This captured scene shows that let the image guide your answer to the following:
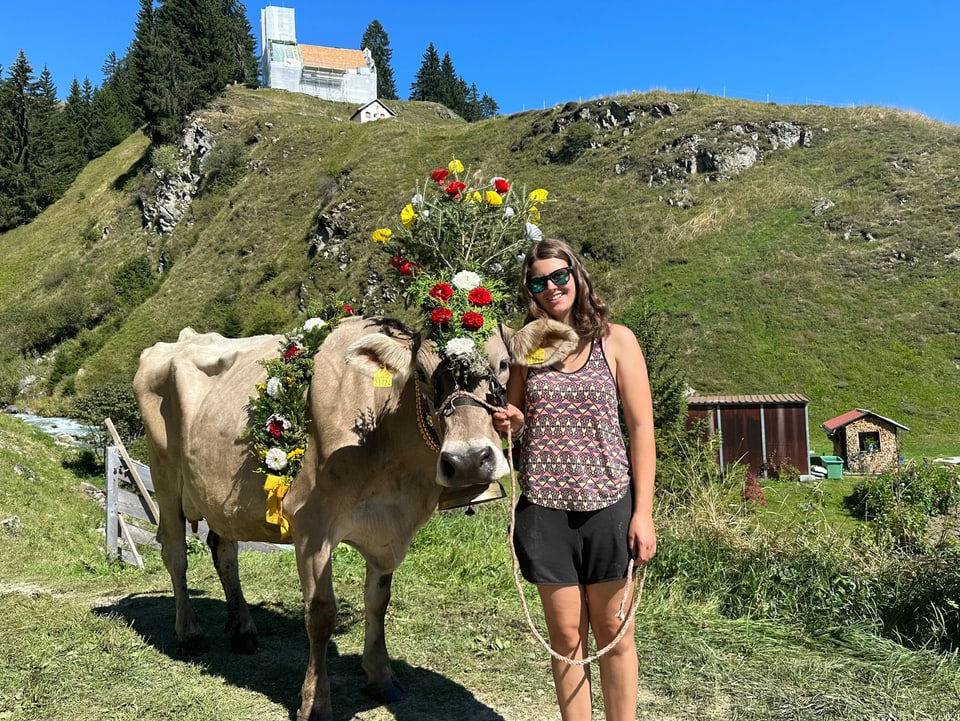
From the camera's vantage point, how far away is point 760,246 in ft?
113

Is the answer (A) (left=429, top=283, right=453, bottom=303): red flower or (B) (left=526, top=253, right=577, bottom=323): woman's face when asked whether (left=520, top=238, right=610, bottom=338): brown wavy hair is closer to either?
(B) (left=526, top=253, right=577, bottom=323): woman's face

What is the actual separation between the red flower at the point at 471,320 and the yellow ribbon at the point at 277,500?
178 cm

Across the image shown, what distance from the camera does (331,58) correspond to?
92.2m

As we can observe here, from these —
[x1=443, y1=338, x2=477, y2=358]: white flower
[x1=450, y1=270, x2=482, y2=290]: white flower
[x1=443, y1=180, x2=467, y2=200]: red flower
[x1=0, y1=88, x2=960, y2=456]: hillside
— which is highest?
[x1=0, y1=88, x2=960, y2=456]: hillside

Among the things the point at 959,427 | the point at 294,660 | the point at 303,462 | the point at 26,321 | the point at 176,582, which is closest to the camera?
the point at 303,462

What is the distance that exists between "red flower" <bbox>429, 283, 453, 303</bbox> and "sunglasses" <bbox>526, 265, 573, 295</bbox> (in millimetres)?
480

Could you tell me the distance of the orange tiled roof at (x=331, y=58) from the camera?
91000mm

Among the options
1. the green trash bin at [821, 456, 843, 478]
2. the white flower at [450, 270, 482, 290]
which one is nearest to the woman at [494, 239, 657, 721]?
the white flower at [450, 270, 482, 290]

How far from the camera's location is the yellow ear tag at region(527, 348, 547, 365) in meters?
3.26

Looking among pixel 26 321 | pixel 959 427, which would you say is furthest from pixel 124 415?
pixel 26 321

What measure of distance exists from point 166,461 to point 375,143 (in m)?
52.2

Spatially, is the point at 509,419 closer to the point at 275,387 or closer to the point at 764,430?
the point at 275,387

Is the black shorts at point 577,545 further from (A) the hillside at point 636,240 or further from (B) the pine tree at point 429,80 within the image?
(B) the pine tree at point 429,80

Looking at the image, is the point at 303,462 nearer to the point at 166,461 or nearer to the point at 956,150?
the point at 166,461
